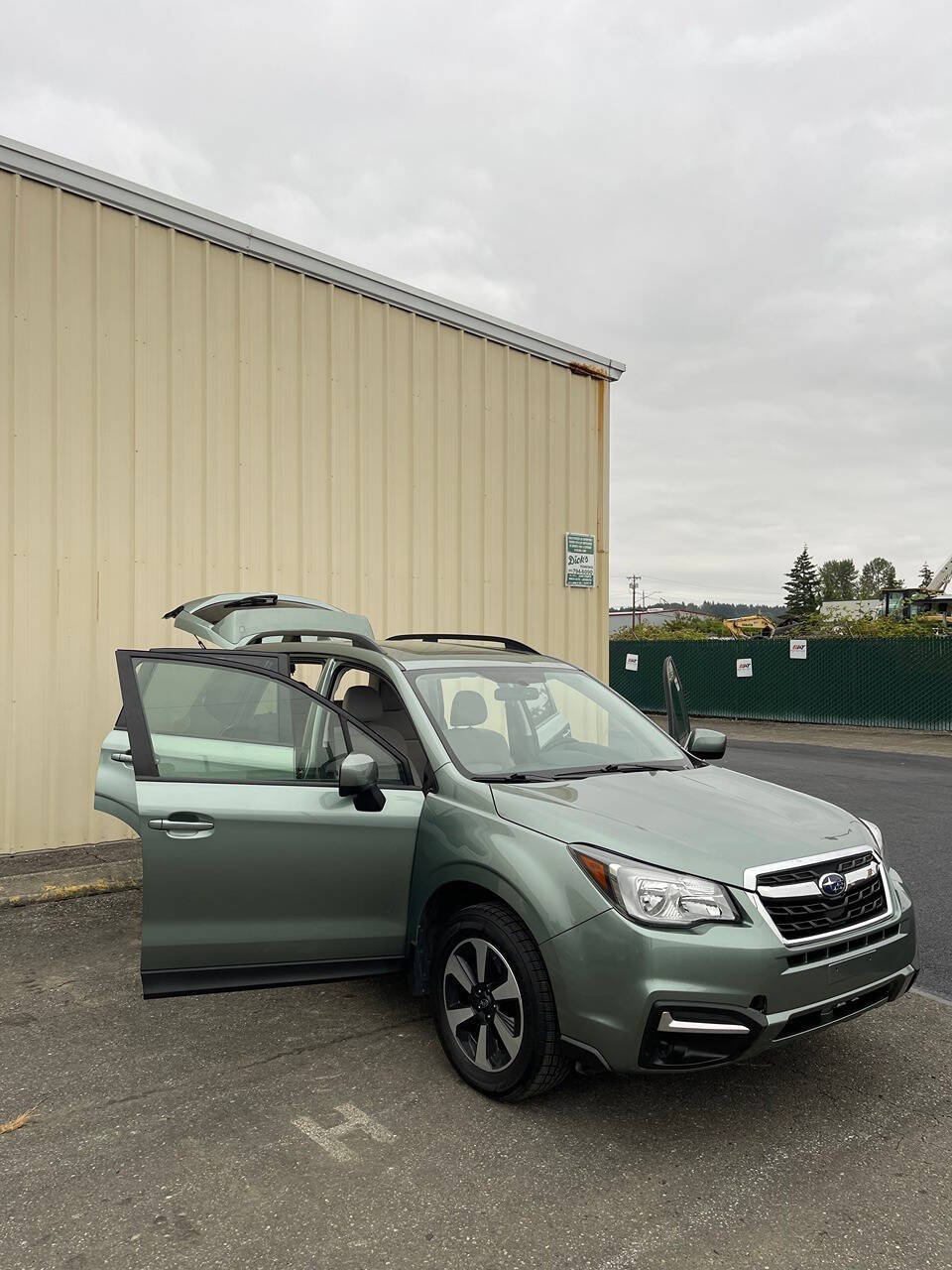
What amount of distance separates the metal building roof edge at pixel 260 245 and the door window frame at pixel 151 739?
490 centimetres

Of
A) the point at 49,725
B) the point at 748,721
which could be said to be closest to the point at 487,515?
the point at 49,725

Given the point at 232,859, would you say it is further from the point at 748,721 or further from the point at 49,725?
the point at 748,721

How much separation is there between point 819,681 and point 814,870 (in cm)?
2061

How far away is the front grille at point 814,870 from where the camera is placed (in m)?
3.13

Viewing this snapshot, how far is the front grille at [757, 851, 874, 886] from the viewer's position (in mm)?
3129

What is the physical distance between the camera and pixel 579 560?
10641mm

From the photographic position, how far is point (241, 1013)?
4312 mm

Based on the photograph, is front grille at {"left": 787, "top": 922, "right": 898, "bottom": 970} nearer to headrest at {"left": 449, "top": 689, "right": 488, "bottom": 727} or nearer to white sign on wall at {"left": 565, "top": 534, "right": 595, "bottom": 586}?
headrest at {"left": 449, "top": 689, "right": 488, "bottom": 727}

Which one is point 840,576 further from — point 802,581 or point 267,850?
point 267,850

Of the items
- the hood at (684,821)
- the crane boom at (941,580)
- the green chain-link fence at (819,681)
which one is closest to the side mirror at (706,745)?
the hood at (684,821)

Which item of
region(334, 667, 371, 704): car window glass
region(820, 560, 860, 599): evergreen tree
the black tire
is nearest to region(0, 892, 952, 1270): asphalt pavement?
→ the black tire

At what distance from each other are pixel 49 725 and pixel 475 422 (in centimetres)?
501

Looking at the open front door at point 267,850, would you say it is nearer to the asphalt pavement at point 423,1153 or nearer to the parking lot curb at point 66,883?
the asphalt pavement at point 423,1153

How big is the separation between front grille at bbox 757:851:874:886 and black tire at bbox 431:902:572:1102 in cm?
81
